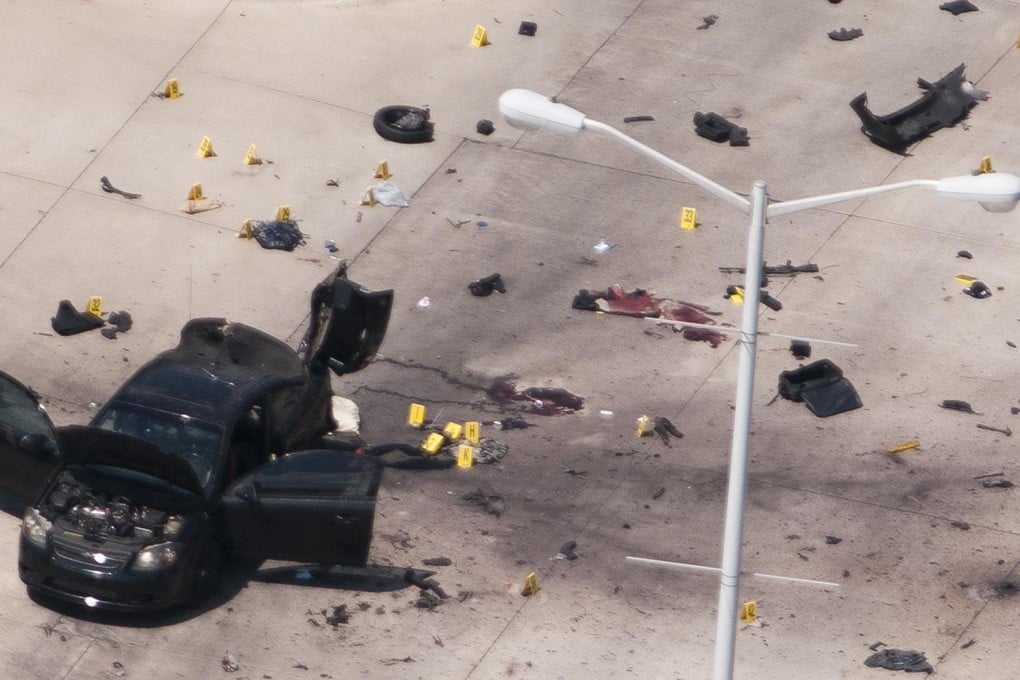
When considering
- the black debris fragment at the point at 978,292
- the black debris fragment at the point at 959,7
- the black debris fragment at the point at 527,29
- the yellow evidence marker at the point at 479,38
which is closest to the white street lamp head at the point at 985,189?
the black debris fragment at the point at 978,292

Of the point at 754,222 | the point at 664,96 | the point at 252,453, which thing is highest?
the point at 754,222

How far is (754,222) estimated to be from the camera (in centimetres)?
921

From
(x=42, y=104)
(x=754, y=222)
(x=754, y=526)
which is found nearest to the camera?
(x=754, y=222)

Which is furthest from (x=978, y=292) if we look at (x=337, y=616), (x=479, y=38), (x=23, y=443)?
(x=23, y=443)

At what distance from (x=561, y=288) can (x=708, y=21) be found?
5.78 meters

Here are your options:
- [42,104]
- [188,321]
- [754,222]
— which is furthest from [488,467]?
[42,104]

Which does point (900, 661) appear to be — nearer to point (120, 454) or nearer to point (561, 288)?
point (561, 288)

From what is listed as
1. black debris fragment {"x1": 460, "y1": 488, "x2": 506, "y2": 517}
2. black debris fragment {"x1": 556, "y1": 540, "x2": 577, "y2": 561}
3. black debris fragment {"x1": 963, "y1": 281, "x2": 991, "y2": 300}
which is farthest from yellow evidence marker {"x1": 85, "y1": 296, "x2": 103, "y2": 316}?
black debris fragment {"x1": 963, "y1": 281, "x2": 991, "y2": 300}

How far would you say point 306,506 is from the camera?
41.8 ft

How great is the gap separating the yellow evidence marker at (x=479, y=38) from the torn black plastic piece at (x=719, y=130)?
2.96 metres

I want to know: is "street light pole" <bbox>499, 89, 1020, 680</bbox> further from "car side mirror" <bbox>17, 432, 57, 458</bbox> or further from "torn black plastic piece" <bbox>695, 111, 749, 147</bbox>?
"torn black plastic piece" <bbox>695, 111, 749, 147</bbox>

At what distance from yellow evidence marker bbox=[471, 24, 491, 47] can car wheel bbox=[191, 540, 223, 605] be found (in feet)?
30.4

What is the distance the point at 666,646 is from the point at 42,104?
1048 cm

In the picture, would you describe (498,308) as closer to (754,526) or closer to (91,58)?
(754,526)
